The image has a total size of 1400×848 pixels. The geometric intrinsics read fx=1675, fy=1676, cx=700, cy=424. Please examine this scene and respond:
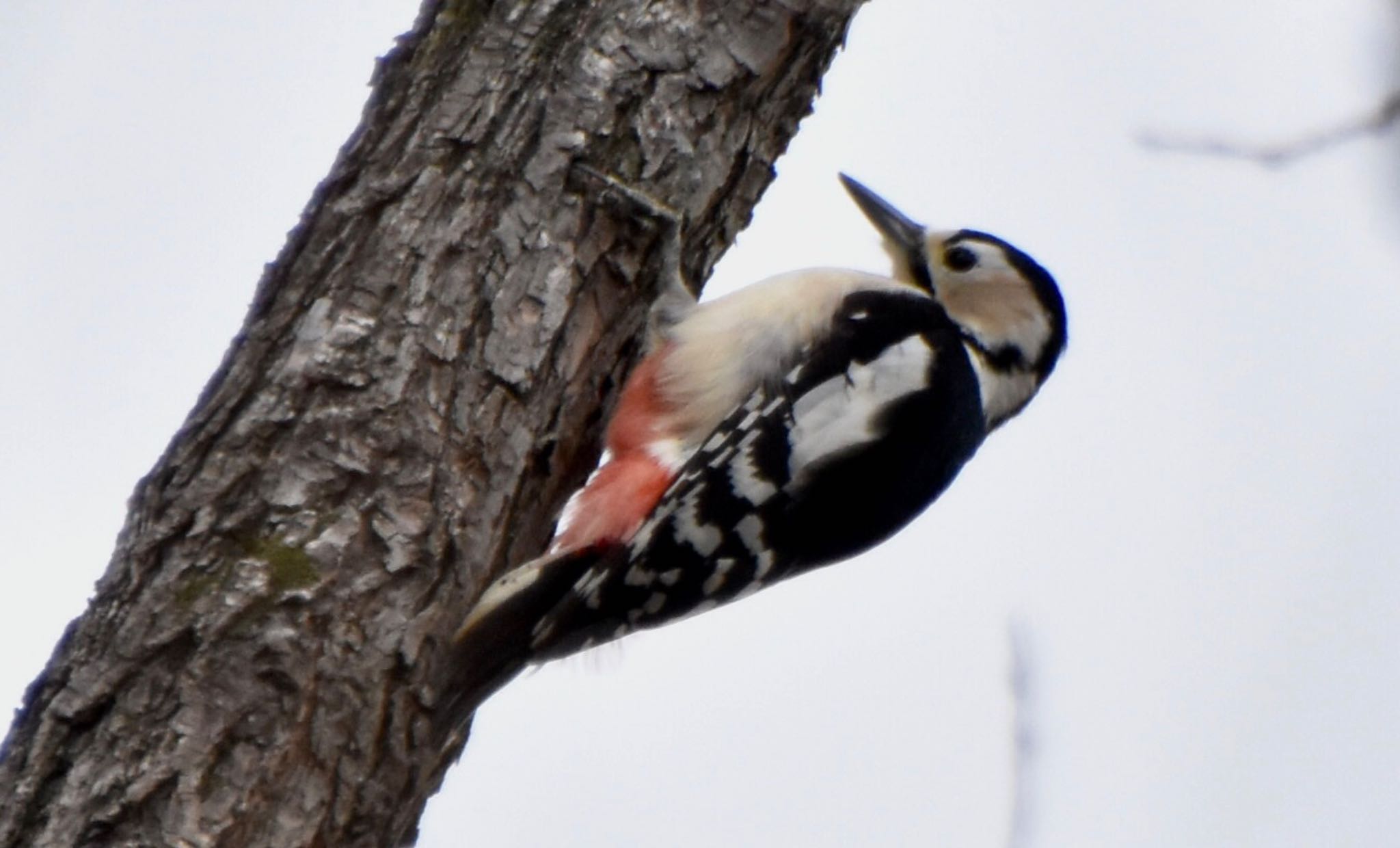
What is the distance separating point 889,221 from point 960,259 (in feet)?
0.77

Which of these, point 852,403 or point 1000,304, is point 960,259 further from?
point 852,403

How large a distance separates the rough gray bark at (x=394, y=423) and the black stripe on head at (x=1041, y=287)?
2.71ft

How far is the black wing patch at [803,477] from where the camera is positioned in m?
3.03

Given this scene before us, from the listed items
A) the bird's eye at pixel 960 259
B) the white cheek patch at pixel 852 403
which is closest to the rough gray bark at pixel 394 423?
the white cheek patch at pixel 852 403

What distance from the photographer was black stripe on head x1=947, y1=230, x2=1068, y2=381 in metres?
3.85

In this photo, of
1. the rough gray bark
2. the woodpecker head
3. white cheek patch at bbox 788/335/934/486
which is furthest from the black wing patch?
the woodpecker head

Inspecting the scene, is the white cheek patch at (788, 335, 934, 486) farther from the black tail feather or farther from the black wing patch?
the black tail feather

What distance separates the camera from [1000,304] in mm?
3908

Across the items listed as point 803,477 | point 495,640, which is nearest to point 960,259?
point 803,477

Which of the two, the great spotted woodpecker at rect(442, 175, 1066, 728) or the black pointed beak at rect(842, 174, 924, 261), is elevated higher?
the black pointed beak at rect(842, 174, 924, 261)

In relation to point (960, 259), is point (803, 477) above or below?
below

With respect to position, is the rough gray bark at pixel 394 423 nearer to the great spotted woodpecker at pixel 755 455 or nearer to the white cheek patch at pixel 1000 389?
the great spotted woodpecker at pixel 755 455

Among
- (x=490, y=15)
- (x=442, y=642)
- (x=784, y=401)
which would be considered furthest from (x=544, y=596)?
(x=490, y=15)

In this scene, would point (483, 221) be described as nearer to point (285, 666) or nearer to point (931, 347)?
point (285, 666)
